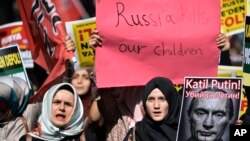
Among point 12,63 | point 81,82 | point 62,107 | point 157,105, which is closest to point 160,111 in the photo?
point 157,105

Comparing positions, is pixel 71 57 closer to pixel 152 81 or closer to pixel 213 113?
pixel 152 81

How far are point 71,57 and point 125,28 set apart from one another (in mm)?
584

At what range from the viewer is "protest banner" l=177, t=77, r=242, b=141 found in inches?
230

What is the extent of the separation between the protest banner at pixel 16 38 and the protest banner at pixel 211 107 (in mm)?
2956

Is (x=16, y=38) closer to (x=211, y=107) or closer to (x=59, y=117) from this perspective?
(x=59, y=117)

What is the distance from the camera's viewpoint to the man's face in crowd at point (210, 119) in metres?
5.84

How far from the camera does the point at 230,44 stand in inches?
288

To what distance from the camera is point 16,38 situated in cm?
867

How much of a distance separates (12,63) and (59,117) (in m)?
1.52

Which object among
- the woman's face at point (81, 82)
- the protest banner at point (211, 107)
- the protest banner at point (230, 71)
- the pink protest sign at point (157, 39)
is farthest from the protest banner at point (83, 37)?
the protest banner at point (211, 107)

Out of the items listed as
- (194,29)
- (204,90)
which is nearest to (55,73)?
(194,29)

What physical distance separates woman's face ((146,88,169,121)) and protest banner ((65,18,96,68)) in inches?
45.7

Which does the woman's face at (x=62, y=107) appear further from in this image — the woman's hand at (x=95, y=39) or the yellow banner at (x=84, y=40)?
the yellow banner at (x=84, y=40)

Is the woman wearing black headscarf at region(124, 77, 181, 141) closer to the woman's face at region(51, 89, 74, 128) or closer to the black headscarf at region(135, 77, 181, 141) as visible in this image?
the black headscarf at region(135, 77, 181, 141)
